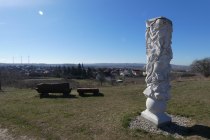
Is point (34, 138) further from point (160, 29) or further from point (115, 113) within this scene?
point (160, 29)

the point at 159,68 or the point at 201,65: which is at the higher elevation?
the point at 159,68

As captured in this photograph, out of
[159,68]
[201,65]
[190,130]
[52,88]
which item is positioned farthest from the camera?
[201,65]

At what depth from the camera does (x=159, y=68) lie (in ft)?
34.5

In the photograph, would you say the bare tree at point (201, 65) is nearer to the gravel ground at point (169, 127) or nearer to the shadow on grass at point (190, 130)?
the gravel ground at point (169, 127)

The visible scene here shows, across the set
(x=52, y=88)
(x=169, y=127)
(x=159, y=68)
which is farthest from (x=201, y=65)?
(x=169, y=127)

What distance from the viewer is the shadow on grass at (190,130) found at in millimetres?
9516

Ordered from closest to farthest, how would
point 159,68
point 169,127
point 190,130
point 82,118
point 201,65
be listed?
point 190,130 < point 169,127 < point 159,68 < point 82,118 < point 201,65

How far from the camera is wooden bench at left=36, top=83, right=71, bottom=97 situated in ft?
60.3

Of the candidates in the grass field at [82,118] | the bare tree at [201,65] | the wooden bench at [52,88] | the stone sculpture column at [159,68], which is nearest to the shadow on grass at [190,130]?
the grass field at [82,118]

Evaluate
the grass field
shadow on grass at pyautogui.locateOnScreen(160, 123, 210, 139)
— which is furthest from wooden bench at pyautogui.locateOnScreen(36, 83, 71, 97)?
shadow on grass at pyautogui.locateOnScreen(160, 123, 210, 139)

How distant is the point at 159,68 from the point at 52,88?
9778 millimetres

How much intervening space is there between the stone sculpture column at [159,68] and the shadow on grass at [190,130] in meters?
0.31

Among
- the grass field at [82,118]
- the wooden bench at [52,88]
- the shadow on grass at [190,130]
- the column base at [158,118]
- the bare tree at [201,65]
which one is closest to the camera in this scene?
the shadow on grass at [190,130]

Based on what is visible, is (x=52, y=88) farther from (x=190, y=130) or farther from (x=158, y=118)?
(x=190, y=130)
